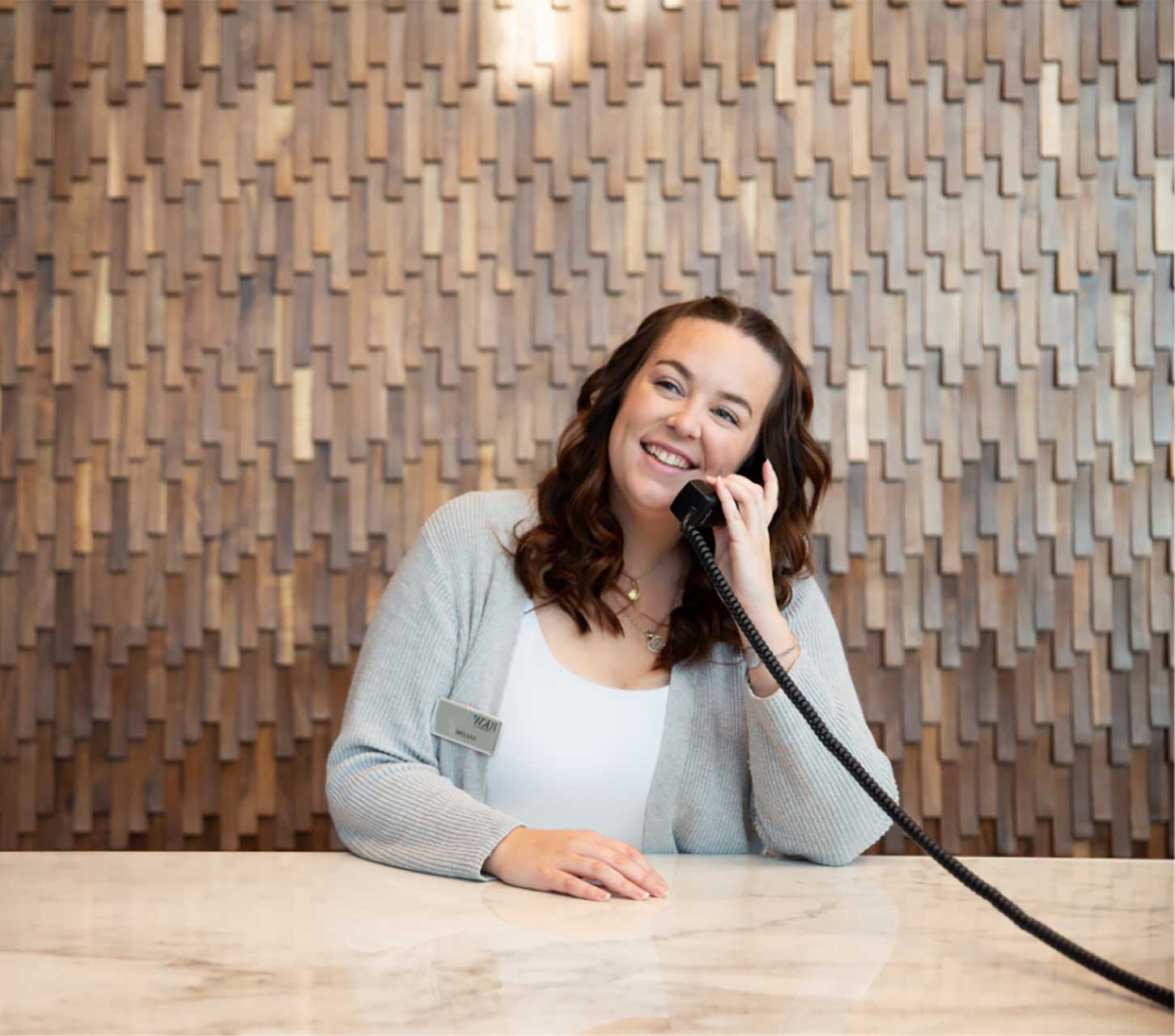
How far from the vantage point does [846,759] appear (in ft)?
4.24

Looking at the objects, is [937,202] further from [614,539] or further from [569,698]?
[569,698]

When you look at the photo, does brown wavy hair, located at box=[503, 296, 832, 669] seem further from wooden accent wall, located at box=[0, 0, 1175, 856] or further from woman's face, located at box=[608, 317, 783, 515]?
wooden accent wall, located at box=[0, 0, 1175, 856]

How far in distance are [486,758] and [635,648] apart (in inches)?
12.7

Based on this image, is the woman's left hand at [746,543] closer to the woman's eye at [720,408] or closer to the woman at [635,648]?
the woman at [635,648]

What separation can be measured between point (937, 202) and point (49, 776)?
287 centimetres

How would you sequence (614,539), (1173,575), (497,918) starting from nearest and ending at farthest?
(497,918), (614,539), (1173,575)

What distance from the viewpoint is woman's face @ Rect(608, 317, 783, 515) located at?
1935mm

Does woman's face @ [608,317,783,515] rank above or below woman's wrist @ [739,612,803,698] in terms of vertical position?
above

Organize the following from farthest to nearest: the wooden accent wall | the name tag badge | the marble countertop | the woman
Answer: the wooden accent wall, the name tag badge, the woman, the marble countertop

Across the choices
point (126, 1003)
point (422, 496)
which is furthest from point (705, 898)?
point (422, 496)

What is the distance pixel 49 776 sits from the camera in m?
3.12

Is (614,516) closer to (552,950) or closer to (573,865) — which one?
(573,865)

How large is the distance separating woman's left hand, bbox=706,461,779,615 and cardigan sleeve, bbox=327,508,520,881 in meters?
0.44

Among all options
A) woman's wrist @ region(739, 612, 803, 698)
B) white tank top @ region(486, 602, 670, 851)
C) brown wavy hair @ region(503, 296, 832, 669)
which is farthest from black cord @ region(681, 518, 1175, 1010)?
white tank top @ region(486, 602, 670, 851)
